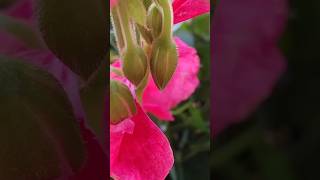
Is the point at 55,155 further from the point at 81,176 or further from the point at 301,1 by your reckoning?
the point at 301,1

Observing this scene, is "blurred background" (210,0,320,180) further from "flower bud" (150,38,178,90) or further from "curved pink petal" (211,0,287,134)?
"flower bud" (150,38,178,90)

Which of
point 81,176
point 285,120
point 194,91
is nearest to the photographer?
point 285,120

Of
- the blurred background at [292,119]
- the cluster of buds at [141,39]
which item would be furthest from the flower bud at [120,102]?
the blurred background at [292,119]

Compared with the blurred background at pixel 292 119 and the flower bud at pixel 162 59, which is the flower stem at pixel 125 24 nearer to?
the flower bud at pixel 162 59

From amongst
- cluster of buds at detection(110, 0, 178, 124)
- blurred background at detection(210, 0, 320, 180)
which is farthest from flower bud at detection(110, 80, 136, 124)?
blurred background at detection(210, 0, 320, 180)

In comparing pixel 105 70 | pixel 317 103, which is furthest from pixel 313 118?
pixel 105 70

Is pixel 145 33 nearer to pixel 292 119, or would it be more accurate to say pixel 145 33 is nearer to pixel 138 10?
pixel 138 10
